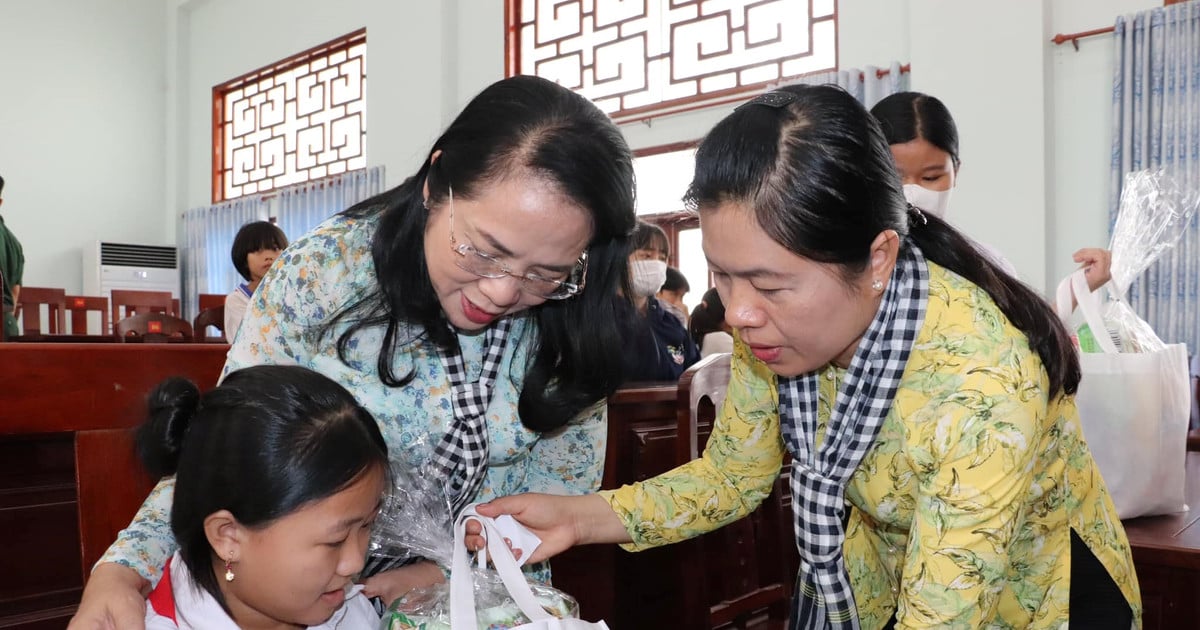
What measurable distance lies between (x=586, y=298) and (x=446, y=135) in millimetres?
308

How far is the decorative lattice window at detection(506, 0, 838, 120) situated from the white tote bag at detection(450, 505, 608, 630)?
452 cm

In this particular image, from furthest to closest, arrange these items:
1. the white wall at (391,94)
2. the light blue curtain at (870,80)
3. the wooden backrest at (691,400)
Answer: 1. the light blue curtain at (870,80)
2. the white wall at (391,94)
3. the wooden backrest at (691,400)

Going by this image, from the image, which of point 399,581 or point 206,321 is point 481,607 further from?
point 206,321

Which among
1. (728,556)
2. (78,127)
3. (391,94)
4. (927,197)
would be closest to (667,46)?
(391,94)

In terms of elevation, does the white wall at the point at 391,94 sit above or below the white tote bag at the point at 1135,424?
above

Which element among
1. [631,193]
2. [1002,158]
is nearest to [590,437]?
[631,193]

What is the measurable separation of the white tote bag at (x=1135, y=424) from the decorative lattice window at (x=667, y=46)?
13.0ft

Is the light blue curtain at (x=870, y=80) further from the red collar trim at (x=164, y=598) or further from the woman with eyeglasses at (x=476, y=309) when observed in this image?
the red collar trim at (x=164, y=598)

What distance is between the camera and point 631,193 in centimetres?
116

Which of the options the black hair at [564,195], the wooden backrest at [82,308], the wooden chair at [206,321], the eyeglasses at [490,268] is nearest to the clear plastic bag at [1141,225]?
the black hair at [564,195]

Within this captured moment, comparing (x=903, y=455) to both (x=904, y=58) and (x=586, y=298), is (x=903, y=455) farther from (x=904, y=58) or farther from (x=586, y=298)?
(x=904, y=58)

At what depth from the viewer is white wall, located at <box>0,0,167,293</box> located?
830 cm

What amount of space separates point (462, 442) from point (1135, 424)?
0.98 m

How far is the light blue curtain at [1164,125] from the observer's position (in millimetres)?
3988
